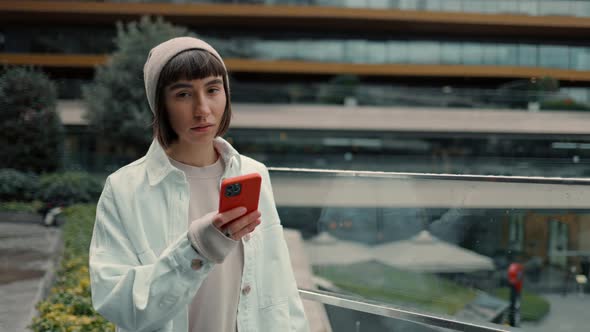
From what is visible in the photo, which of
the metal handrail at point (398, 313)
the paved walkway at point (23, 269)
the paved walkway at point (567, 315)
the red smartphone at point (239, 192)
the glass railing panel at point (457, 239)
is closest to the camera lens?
the red smartphone at point (239, 192)

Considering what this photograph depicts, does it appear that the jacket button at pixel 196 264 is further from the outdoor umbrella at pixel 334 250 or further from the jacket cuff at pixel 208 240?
the outdoor umbrella at pixel 334 250

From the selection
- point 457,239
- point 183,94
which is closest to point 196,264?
point 183,94

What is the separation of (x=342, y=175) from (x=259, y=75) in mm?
27521

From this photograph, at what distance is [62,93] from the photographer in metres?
26.5

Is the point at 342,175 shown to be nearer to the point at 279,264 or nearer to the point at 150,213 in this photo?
the point at 279,264

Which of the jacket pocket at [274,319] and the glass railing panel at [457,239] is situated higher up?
the jacket pocket at [274,319]

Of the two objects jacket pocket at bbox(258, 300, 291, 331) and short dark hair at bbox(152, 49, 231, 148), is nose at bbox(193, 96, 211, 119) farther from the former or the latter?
jacket pocket at bbox(258, 300, 291, 331)

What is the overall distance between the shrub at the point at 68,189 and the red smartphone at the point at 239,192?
591 inches

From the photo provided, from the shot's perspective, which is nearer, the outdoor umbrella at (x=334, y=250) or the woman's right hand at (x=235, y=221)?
the woman's right hand at (x=235, y=221)

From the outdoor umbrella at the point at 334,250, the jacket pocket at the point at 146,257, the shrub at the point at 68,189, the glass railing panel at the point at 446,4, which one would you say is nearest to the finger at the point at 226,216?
the jacket pocket at the point at 146,257

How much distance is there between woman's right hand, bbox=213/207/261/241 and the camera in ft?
4.21

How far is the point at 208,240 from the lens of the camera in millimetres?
1293

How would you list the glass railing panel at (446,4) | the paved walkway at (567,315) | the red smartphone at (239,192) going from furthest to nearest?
the glass railing panel at (446,4) < the paved walkway at (567,315) < the red smartphone at (239,192)

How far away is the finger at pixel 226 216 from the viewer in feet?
4.20
